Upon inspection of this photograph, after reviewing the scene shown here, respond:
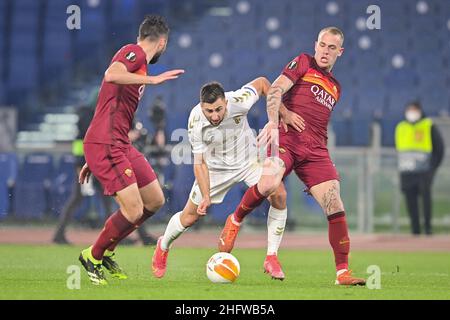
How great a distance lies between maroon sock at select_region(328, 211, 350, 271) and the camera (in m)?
8.94

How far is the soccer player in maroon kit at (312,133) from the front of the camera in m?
9.03

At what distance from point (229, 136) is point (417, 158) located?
825cm

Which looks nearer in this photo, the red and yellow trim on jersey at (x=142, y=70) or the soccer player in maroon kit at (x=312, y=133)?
the red and yellow trim on jersey at (x=142, y=70)

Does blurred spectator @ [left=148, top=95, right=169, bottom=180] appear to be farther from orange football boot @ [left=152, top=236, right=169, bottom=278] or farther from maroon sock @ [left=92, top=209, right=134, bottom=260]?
maroon sock @ [left=92, top=209, right=134, bottom=260]

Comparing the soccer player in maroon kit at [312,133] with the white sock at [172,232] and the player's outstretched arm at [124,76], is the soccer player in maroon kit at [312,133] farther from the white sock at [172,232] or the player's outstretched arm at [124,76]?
the player's outstretched arm at [124,76]

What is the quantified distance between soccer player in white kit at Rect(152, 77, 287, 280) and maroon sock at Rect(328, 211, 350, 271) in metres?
0.59

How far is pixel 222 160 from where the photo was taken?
32.6 feet

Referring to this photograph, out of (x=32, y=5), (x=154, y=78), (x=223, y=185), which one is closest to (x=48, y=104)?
(x=32, y=5)

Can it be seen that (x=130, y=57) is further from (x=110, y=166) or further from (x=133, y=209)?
(x=133, y=209)

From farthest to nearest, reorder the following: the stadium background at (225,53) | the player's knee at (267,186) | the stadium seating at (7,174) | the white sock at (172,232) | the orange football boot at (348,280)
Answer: the stadium background at (225,53)
the stadium seating at (7,174)
the white sock at (172,232)
the player's knee at (267,186)
the orange football boot at (348,280)

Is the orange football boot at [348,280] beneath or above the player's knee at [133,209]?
beneath

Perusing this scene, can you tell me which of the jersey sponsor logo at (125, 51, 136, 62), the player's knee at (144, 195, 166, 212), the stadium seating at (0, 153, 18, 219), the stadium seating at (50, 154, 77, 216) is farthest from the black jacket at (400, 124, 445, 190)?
the jersey sponsor logo at (125, 51, 136, 62)

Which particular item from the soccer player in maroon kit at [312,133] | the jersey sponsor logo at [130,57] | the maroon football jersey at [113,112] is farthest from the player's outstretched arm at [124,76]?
the soccer player in maroon kit at [312,133]

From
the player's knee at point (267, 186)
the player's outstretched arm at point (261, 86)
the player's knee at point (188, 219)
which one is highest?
the player's outstretched arm at point (261, 86)
